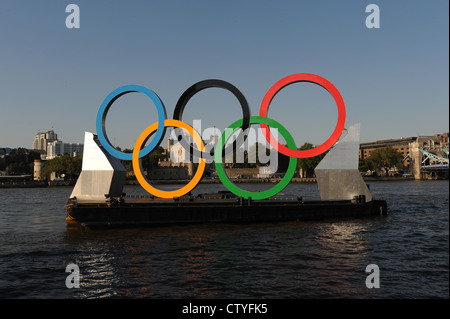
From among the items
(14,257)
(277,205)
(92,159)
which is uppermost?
(92,159)

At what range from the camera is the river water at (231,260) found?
17.8 meters

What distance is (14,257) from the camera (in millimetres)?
25000

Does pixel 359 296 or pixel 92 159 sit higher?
pixel 92 159

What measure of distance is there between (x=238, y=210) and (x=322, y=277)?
1877 cm

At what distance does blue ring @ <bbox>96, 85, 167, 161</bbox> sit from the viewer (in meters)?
37.7

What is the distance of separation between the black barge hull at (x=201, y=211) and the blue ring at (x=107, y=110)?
586 centimetres

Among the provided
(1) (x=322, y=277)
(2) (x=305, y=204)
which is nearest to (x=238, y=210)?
(2) (x=305, y=204)
